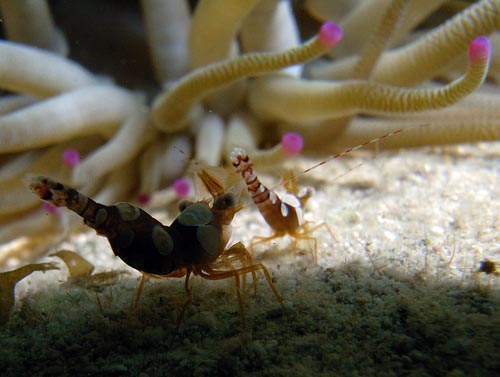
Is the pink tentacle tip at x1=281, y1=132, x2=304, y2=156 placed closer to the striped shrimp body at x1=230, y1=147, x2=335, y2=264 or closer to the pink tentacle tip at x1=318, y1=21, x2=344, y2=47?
the striped shrimp body at x1=230, y1=147, x2=335, y2=264

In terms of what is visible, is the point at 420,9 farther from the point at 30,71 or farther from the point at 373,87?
the point at 30,71

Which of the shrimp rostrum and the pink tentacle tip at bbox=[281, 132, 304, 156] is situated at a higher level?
the pink tentacle tip at bbox=[281, 132, 304, 156]

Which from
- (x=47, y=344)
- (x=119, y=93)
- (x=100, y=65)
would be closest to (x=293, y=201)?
(x=47, y=344)

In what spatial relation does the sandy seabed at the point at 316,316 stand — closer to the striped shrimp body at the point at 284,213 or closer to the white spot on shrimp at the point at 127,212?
the striped shrimp body at the point at 284,213

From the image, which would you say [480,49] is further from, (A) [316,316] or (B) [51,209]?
(B) [51,209]

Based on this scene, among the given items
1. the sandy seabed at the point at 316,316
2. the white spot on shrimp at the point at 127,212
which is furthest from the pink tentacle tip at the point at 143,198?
the white spot on shrimp at the point at 127,212

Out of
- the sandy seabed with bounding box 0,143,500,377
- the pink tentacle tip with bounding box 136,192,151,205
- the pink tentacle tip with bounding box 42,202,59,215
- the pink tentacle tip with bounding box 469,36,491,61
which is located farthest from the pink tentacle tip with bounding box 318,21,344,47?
the pink tentacle tip with bounding box 42,202,59,215
